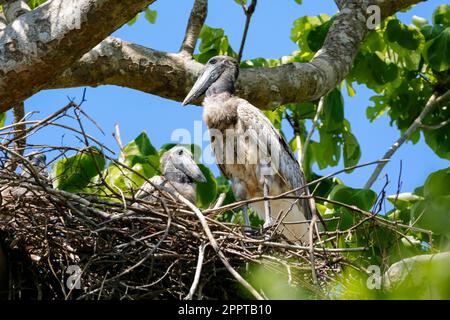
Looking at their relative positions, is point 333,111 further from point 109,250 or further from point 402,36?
point 109,250

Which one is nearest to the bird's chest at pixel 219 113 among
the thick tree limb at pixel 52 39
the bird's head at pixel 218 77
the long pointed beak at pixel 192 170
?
the bird's head at pixel 218 77

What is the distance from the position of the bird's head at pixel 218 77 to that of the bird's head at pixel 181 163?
81 centimetres

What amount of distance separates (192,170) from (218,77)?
2.90 feet

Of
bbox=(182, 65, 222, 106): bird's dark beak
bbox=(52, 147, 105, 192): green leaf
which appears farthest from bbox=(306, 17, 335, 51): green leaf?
bbox=(52, 147, 105, 192): green leaf

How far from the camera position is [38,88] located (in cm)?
388

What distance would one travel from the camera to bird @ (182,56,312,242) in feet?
19.7

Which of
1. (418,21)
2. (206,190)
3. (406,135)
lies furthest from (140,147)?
(418,21)

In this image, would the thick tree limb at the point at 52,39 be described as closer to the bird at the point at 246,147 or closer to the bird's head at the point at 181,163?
the bird at the point at 246,147

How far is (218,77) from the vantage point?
6.29 meters

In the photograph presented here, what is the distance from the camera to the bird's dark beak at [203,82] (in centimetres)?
575

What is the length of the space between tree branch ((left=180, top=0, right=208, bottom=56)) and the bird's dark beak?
0.20m

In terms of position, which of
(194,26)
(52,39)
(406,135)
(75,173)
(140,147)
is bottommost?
(75,173)

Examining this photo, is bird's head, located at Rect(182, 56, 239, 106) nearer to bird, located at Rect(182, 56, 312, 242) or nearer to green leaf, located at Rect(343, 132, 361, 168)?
bird, located at Rect(182, 56, 312, 242)
